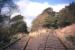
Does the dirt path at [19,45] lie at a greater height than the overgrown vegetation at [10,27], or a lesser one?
lesser

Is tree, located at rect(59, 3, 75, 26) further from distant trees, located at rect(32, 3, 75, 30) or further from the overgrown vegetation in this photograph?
the overgrown vegetation

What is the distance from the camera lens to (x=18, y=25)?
3613 mm

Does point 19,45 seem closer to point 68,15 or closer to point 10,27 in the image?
point 10,27

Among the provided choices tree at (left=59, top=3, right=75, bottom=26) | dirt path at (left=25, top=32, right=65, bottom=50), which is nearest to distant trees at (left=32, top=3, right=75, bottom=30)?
tree at (left=59, top=3, right=75, bottom=26)

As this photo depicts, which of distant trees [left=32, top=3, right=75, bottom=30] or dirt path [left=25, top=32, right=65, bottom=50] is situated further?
distant trees [left=32, top=3, right=75, bottom=30]

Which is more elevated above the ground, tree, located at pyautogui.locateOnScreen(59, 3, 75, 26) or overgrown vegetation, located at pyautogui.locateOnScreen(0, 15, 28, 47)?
tree, located at pyautogui.locateOnScreen(59, 3, 75, 26)

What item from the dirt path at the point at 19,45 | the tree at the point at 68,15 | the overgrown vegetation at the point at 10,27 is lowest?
the dirt path at the point at 19,45

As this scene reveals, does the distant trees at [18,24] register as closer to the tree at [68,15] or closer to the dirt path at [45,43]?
the dirt path at [45,43]

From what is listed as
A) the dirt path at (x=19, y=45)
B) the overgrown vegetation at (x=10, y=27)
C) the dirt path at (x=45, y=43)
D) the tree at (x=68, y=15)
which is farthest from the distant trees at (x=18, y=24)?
the tree at (x=68, y=15)

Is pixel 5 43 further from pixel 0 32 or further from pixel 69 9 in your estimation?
pixel 69 9

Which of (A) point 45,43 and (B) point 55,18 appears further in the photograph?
(B) point 55,18

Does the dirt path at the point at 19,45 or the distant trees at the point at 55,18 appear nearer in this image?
the dirt path at the point at 19,45

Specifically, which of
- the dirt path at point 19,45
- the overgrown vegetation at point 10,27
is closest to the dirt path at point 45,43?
the dirt path at point 19,45

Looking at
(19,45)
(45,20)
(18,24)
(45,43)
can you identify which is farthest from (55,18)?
(19,45)
